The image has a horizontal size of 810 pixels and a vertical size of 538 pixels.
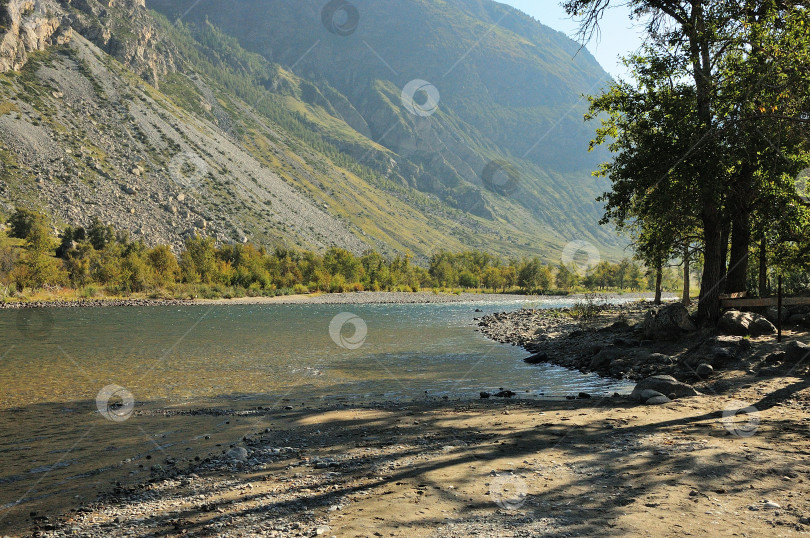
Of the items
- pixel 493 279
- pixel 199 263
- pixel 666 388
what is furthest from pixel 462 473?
pixel 493 279

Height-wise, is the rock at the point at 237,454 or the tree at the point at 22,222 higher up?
the tree at the point at 22,222

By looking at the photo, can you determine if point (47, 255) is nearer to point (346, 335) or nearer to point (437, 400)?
point (346, 335)

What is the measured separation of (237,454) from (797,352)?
15.1m

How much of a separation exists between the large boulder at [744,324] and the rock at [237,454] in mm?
17587

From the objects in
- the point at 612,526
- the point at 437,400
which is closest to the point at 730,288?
the point at 437,400

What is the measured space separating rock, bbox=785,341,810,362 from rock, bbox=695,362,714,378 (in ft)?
6.42

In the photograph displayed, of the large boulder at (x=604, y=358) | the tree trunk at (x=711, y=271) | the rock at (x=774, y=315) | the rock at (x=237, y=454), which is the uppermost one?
the tree trunk at (x=711, y=271)

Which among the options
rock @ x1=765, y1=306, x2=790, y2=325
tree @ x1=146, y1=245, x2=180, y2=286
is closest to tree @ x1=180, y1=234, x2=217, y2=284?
tree @ x1=146, y1=245, x2=180, y2=286

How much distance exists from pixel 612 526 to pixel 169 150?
173m

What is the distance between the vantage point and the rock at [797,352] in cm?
1377

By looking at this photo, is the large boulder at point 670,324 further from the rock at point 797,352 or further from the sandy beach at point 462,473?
the sandy beach at point 462,473

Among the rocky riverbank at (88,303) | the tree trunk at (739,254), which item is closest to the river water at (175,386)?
the tree trunk at (739,254)

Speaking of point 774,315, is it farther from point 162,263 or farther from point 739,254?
point 162,263

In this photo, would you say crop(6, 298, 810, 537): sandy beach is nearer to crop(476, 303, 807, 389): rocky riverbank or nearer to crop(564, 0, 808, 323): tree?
crop(476, 303, 807, 389): rocky riverbank
